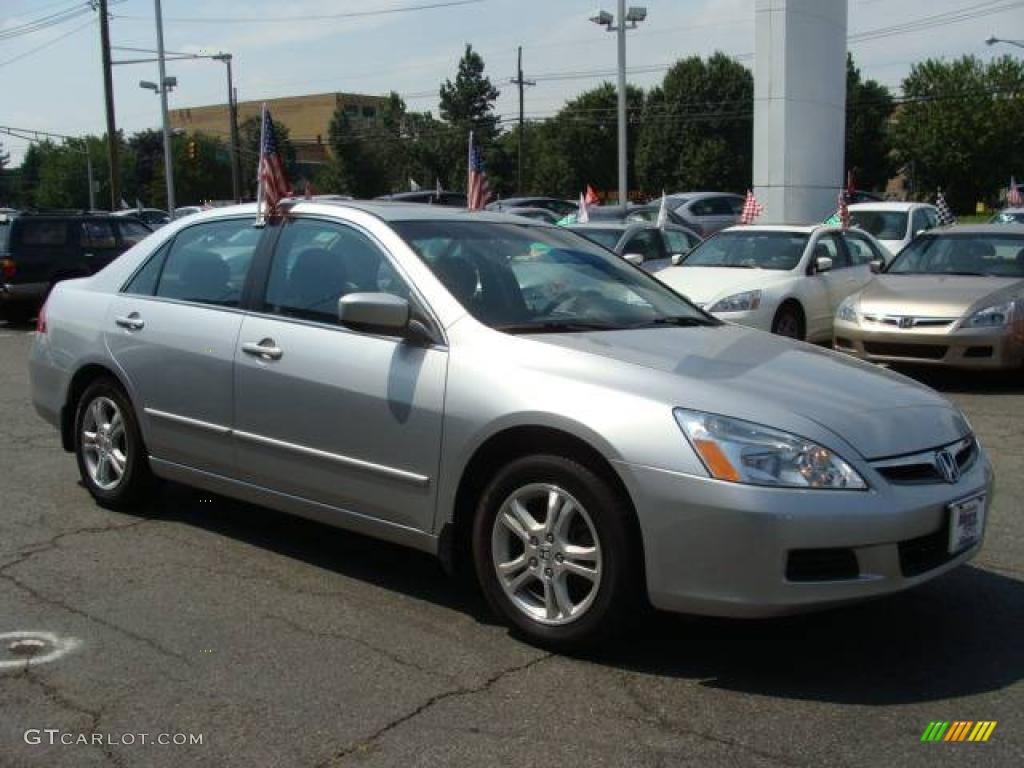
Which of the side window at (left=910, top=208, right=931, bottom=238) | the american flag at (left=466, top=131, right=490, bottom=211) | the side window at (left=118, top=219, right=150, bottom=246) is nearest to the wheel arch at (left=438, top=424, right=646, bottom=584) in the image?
the american flag at (left=466, top=131, right=490, bottom=211)

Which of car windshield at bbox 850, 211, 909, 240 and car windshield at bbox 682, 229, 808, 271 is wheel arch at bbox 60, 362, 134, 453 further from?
car windshield at bbox 850, 211, 909, 240

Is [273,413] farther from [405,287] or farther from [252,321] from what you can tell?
[405,287]

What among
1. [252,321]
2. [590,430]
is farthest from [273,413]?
[590,430]

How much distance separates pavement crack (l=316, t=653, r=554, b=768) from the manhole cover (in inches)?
52.2

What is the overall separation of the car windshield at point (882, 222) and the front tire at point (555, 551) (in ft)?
47.6

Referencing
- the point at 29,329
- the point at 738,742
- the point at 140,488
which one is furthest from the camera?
the point at 29,329

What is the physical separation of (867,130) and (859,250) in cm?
6560

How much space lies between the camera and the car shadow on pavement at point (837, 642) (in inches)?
146

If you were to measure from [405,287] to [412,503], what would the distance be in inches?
34.6

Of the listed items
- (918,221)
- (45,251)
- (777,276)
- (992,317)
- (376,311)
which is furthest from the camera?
(918,221)

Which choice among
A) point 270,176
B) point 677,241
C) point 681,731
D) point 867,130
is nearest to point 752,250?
point 677,241

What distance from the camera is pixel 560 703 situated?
3.56 m

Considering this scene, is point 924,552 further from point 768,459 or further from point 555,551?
point 555,551

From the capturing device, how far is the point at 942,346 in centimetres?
978
